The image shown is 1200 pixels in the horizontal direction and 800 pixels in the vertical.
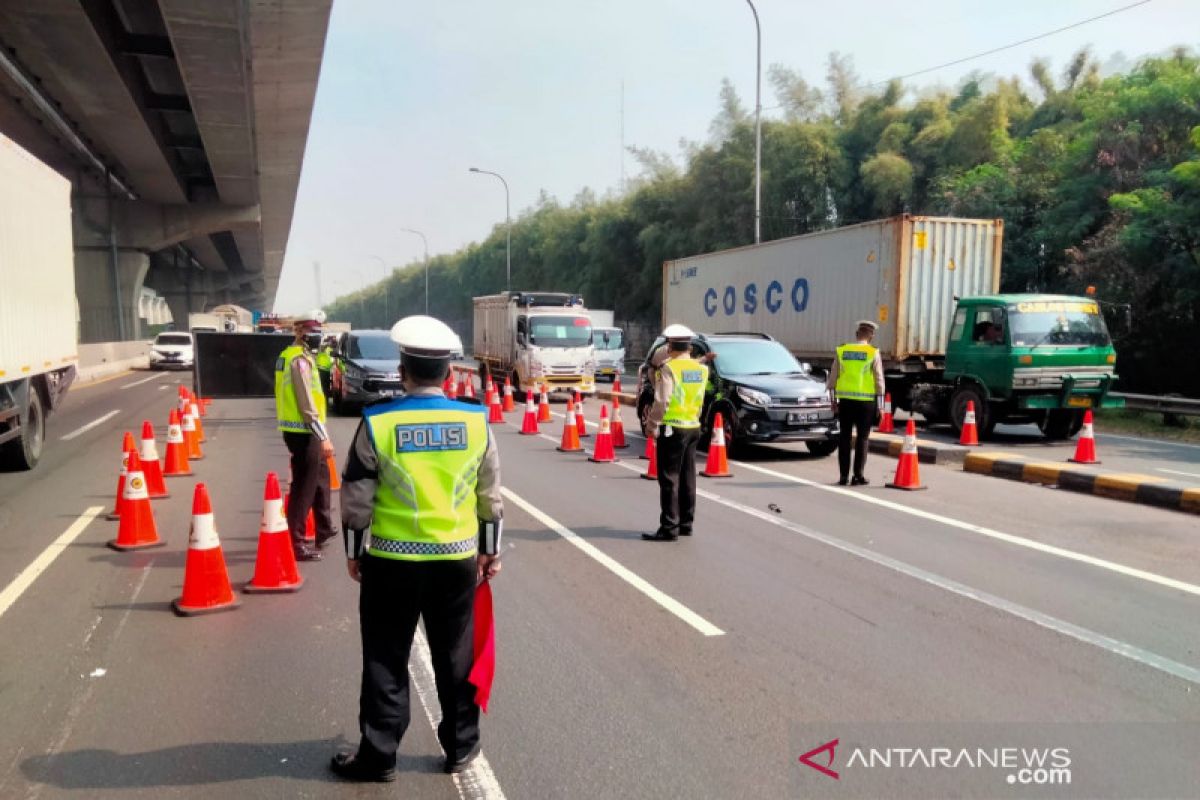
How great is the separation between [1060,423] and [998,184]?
13387mm

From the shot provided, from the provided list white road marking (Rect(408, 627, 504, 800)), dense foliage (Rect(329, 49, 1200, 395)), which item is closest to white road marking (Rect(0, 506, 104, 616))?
white road marking (Rect(408, 627, 504, 800))

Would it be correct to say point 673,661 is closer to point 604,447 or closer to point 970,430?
point 604,447

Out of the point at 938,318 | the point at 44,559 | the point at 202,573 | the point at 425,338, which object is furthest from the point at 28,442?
the point at 938,318

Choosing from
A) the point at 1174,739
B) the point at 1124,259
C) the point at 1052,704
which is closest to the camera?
the point at 1174,739

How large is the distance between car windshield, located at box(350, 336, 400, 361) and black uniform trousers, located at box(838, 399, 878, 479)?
1083cm

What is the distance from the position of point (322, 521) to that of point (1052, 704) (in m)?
5.24

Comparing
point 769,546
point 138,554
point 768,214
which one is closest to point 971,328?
point 769,546

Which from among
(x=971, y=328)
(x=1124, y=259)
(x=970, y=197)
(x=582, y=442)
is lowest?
(x=582, y=442)

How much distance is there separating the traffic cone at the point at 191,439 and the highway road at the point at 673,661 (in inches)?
146

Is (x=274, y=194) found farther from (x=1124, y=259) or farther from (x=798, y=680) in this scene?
(x=798, y=680)

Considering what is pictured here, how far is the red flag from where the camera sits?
3.55 m

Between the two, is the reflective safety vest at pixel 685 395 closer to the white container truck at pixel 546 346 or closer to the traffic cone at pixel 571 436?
the traffic cone at pixel 571 436

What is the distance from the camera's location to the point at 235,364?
15156mm

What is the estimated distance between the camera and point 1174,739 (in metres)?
3.89
